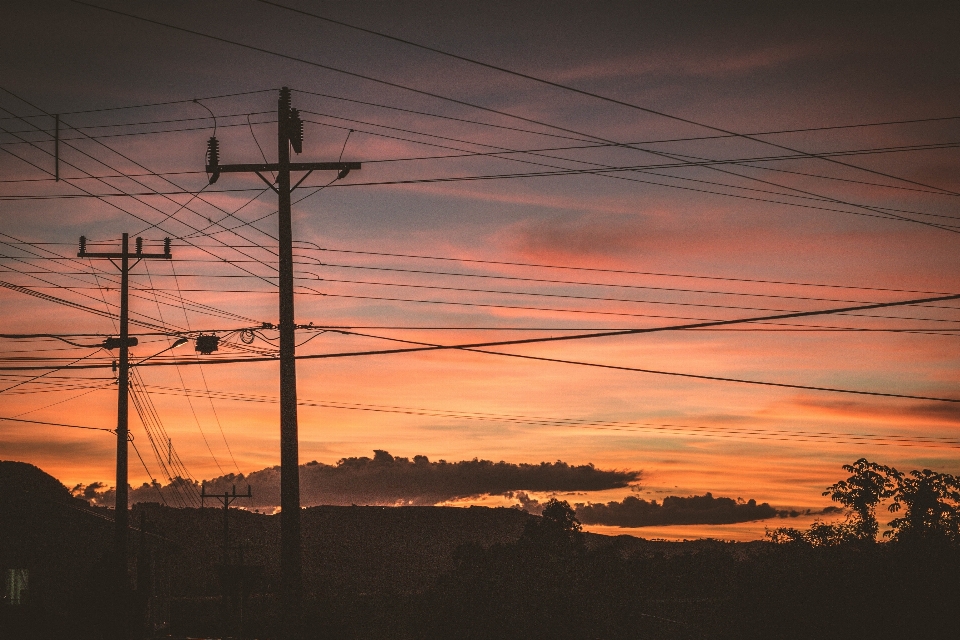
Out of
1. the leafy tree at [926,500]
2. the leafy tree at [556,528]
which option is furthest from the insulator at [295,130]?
the leafy tree at [556,528]

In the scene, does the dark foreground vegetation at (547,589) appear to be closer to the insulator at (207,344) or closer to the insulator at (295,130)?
the insulator at (207,344)

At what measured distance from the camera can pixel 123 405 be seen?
30.2 m

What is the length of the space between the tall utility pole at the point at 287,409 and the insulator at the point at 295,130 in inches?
2.0

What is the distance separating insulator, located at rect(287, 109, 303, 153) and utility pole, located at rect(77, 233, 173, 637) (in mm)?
13679

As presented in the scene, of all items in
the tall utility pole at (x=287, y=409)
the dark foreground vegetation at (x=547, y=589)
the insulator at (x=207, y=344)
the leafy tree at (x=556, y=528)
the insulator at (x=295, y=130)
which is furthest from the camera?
the leafy tree at (x=556, y=528)

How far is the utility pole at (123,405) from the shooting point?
29938 millimetres

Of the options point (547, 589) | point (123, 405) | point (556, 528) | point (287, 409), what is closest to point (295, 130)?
point (287, 409)

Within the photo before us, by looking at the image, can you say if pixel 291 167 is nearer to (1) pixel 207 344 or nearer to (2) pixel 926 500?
(1) pixel 207 344

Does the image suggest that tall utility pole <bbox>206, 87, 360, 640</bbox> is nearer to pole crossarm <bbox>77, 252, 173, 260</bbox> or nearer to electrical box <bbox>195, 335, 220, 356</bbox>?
electrical box <bbox>195, 335, 220, 356</bbox>

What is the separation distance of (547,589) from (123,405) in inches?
1591

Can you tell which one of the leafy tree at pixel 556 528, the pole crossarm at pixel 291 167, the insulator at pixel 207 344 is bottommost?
the leafy tree at pixel 556 528

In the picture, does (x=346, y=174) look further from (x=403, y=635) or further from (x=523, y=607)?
(x=403, y=635)

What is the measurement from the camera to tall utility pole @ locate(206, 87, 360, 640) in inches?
687

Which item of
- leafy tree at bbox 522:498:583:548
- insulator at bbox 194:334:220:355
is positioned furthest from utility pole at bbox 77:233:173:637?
leafy tree at bbox 522:498:583:548
